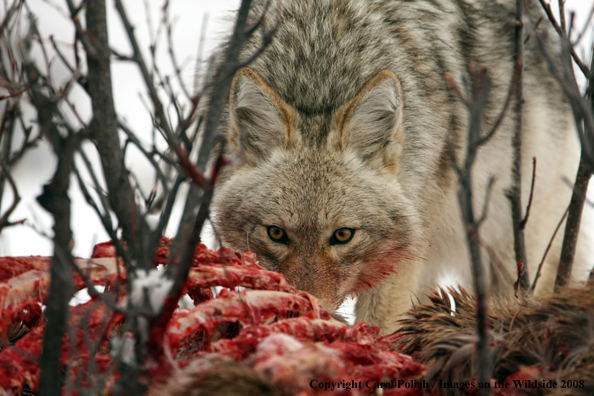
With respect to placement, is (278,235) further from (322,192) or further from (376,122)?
(376,122)

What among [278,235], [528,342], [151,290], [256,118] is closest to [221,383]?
[151,290]

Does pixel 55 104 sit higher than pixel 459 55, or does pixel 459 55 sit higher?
pixel 459 55

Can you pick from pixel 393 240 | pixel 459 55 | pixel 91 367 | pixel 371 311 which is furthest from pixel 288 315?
pixel 459 55

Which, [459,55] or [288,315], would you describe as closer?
[288,315]

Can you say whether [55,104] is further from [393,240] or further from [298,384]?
[393,240]

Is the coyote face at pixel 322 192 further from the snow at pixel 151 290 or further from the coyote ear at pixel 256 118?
the snow at pixel 151 290

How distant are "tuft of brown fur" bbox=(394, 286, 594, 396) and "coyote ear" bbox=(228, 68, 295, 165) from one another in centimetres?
212

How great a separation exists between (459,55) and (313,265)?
99.8 inches

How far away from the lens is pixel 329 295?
3.66 m

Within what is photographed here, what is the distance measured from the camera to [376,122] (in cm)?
411

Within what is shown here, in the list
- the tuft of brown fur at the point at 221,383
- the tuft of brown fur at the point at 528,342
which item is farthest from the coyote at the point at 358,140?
the tuft of brown fur at the point at 221,383

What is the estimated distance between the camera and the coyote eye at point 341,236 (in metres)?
3.83

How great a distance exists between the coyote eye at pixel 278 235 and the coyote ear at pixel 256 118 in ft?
1.93

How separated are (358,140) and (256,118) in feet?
2.47
